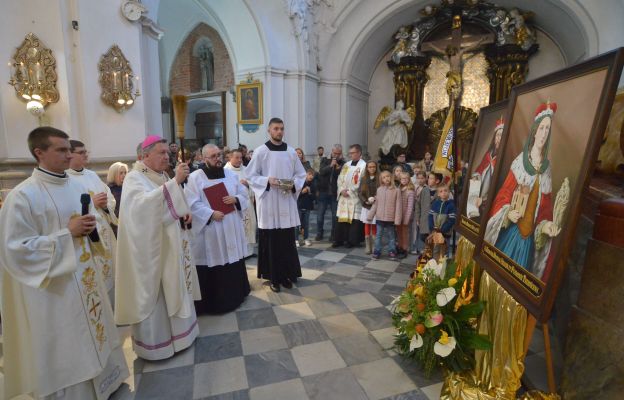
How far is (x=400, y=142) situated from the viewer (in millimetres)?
12750

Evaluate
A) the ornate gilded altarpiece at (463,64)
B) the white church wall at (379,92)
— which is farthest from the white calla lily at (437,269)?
the white church wall at (379,92)

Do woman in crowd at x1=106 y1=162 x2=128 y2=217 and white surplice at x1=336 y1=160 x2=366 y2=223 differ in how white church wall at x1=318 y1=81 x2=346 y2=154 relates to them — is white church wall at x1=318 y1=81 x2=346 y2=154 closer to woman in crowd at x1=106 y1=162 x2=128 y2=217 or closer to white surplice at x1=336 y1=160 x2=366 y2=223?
white surplice at x1=336 y1=160 x2=366 y2=223

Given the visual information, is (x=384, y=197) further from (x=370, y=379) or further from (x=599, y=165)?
(x=370, y=379)

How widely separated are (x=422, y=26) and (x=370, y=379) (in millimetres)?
12768

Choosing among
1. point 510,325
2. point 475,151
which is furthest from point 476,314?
point 475,151

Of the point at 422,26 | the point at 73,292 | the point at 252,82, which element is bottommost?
the point at 73,292

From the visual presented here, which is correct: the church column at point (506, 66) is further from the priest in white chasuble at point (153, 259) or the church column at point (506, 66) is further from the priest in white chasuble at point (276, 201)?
the priest in white chasuble at point (153, 259)

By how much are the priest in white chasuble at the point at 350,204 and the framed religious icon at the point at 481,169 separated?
2825mm

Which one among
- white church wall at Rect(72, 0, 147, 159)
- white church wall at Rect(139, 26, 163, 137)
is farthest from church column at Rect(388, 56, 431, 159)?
white church wall at Rect(72, 0, 147, 159)

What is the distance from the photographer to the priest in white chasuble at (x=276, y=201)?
4.46 meters

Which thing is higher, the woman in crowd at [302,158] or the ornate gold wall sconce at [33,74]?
the ornate gold wall sconce at [33,74]

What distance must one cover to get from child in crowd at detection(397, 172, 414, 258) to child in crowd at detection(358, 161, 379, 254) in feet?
1.59

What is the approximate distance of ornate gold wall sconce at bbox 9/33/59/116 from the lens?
5.03 metres

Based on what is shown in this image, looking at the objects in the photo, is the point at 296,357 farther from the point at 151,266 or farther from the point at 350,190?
the point at 350,190
